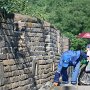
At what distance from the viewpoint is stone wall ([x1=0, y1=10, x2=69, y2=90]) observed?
8.62 m

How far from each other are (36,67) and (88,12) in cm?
2328

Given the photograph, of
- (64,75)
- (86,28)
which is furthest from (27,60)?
(86,28)

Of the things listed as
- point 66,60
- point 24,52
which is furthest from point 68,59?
point 24,52

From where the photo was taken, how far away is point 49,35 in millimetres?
12062

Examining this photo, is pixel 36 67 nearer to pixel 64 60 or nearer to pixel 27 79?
pixel 27 79

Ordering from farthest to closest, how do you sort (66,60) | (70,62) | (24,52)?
(24,52), (70,62), (66,60)

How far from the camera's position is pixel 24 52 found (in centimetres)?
988

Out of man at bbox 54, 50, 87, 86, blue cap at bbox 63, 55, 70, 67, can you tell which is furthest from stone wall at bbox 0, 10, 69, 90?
blue cap at bbox 63, 55, 70, 67

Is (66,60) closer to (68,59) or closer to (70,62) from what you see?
(68,59)

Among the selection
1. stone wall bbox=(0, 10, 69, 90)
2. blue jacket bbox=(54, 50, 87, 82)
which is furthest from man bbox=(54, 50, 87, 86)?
stone wall bbox=(0, 10, 69, 90)

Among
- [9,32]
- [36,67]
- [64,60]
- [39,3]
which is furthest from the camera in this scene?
[39,3]

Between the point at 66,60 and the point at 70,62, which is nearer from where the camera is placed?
the point at 66,60

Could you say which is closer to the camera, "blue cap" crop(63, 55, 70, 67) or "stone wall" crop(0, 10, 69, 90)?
"blue cap" crop(63, 55, 70, 67)

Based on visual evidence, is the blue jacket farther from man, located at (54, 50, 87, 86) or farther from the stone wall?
the stone wall
